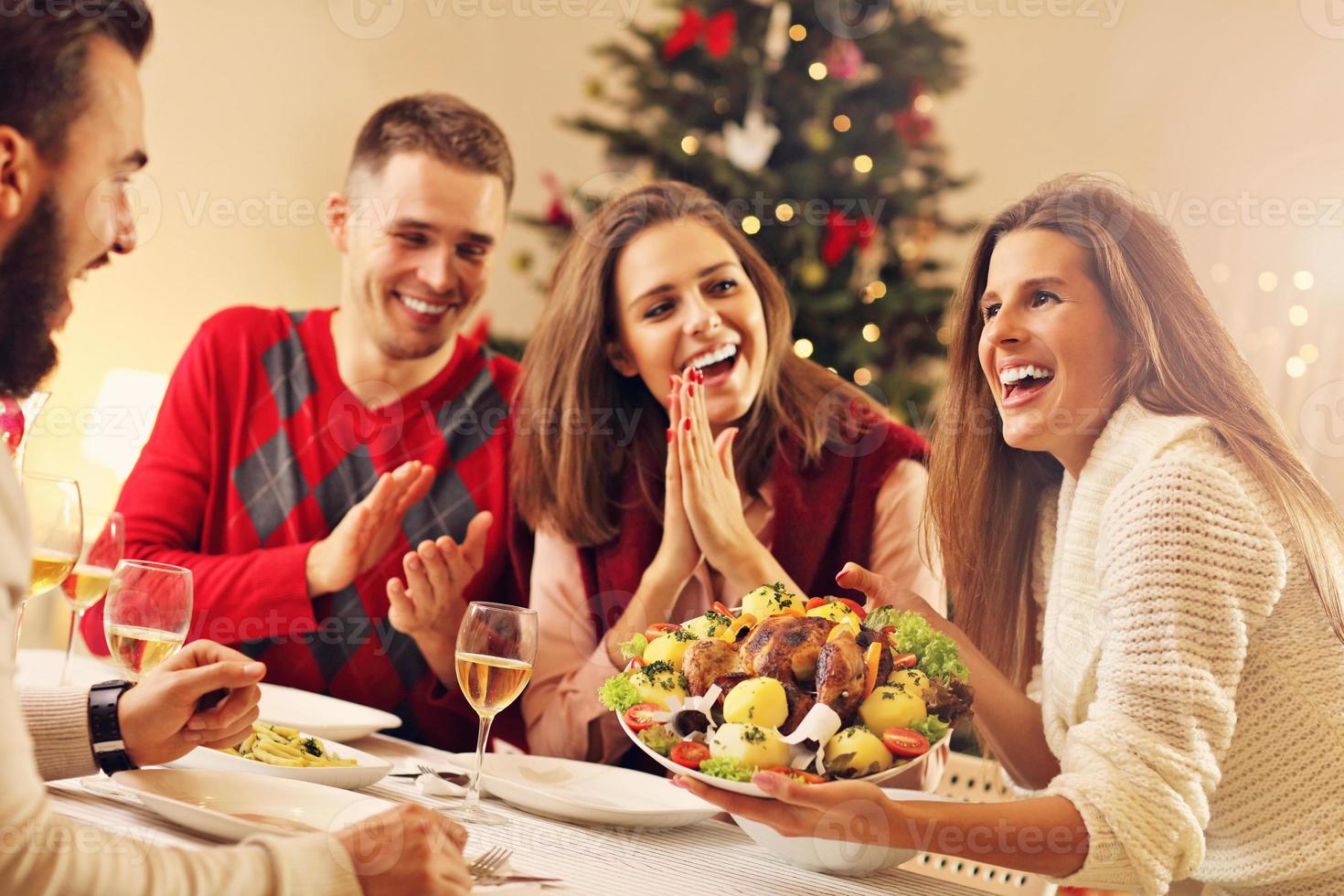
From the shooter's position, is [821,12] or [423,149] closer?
[423,149]

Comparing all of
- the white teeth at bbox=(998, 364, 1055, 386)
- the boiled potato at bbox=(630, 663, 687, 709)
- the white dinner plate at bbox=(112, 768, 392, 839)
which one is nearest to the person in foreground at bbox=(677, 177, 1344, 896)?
the white teeth at bbox=(998, 364, 1055, 386)

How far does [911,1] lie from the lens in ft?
12.7

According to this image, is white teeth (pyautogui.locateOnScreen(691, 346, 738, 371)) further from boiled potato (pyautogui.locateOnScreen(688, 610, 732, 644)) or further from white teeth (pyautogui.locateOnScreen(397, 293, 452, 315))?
boiled potato (pyautogui.locateOnScreen(688, 610, 732, 644))

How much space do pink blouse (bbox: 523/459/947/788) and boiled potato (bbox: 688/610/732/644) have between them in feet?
2.22

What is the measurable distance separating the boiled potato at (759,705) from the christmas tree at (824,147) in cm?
226

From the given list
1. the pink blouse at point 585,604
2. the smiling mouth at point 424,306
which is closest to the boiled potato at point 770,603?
the pink blouse at point 585,604

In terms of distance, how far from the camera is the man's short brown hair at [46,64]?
89cm

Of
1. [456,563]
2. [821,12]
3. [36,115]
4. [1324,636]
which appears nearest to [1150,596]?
[1324,636]

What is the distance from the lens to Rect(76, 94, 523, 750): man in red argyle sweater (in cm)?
207

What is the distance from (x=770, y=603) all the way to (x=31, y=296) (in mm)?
764

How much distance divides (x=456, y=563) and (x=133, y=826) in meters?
0.76

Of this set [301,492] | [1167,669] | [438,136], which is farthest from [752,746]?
[438,136]

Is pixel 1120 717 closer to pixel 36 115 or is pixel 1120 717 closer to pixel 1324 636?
pixel 1324 636

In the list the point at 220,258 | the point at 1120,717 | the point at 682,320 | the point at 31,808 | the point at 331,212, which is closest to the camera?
the point at 31,808
